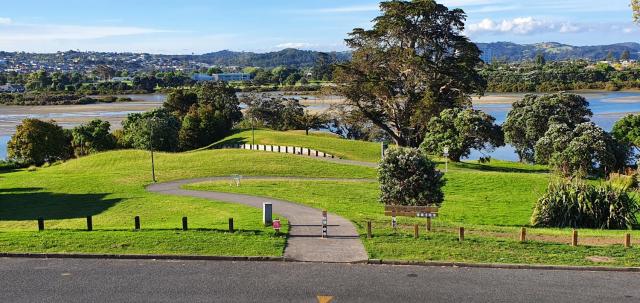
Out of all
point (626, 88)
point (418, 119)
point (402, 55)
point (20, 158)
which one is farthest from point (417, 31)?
point (626, 88)

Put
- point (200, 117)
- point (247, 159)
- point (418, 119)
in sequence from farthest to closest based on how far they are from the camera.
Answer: point (200, 117) < point (418, 119) < point (247, 159)

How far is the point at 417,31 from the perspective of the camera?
5034 centimetres

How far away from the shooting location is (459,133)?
A: 156 ft

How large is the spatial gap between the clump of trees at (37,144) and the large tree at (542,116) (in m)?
49.9

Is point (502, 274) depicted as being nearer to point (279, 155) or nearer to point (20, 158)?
point (279, 155)

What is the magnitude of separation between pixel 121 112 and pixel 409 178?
110030 mm

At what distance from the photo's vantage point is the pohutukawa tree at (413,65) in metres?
49.8

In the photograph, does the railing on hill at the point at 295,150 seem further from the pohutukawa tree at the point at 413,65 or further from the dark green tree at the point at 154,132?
the dark green tree at the point at 154,132

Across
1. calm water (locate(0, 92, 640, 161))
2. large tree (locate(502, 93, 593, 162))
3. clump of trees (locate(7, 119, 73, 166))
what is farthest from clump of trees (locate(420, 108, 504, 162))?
clump of trees (locate(7, 119, 73, 166))

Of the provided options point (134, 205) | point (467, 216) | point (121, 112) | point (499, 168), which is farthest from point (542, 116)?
point (121, 112)

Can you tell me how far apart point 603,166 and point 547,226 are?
20.1m

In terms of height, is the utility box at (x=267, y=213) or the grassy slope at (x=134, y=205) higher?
the utility box at (x=267, y=213)

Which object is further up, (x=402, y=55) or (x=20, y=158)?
(x=402, y=55)

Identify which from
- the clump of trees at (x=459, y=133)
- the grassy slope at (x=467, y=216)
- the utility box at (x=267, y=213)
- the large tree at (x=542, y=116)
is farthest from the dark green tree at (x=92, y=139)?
the utility box at (x=267, y=213)
